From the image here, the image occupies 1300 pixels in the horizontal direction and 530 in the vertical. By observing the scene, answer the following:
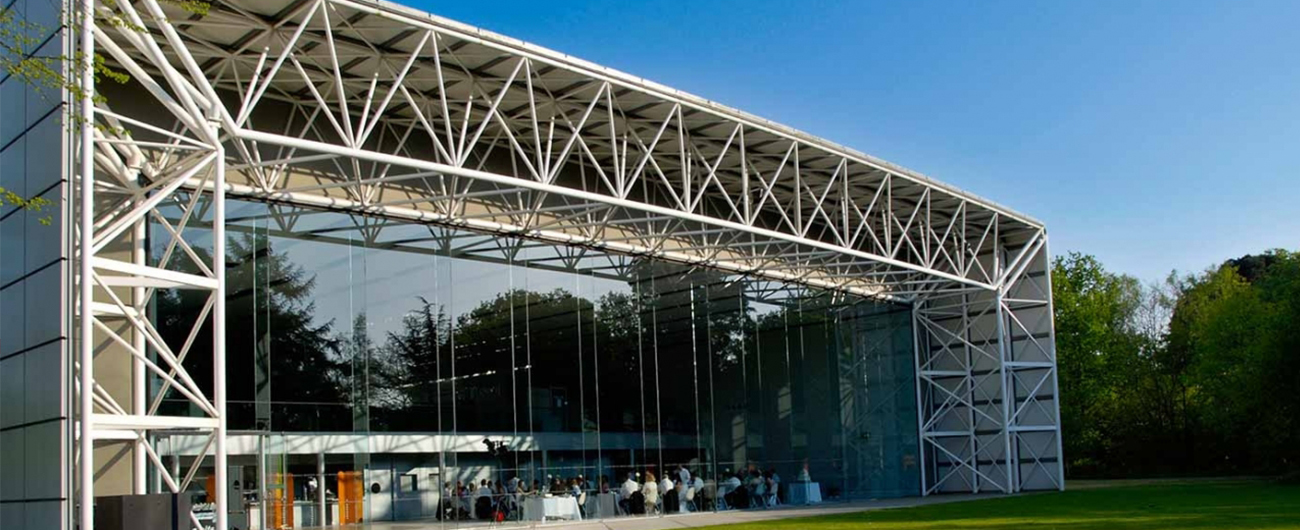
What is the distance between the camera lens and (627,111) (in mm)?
27516

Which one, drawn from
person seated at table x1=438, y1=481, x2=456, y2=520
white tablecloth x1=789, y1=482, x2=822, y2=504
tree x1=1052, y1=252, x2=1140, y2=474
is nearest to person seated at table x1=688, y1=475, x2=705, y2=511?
white tablecloth x1=789, y1=482, x2=822, y2=504

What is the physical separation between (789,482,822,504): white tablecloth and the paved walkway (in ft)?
2.55

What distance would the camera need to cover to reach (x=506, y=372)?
93.9 feet

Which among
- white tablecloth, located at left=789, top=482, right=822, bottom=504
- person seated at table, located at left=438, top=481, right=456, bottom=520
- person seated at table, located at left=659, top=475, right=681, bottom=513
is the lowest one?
white tablecloth, located at left=789, top=482, right=822, bottom=504

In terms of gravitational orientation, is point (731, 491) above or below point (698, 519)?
above

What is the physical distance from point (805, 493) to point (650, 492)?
7078mm

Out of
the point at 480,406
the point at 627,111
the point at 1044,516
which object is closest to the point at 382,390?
the point at 480,406

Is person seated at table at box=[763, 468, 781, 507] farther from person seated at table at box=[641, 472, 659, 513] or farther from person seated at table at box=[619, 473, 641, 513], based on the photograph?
person seated at table at box=[619, 473, 641, 513]

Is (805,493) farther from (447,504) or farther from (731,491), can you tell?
(447,504)

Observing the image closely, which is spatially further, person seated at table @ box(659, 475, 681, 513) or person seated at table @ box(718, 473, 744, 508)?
person seated at table @ box(718, 473, 744, 508)

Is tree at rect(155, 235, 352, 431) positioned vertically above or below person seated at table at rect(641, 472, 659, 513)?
above

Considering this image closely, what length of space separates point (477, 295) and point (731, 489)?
407 inches

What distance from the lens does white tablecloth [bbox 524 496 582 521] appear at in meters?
28.7

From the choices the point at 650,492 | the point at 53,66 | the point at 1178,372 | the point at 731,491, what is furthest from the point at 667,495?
the point at 1178,372
